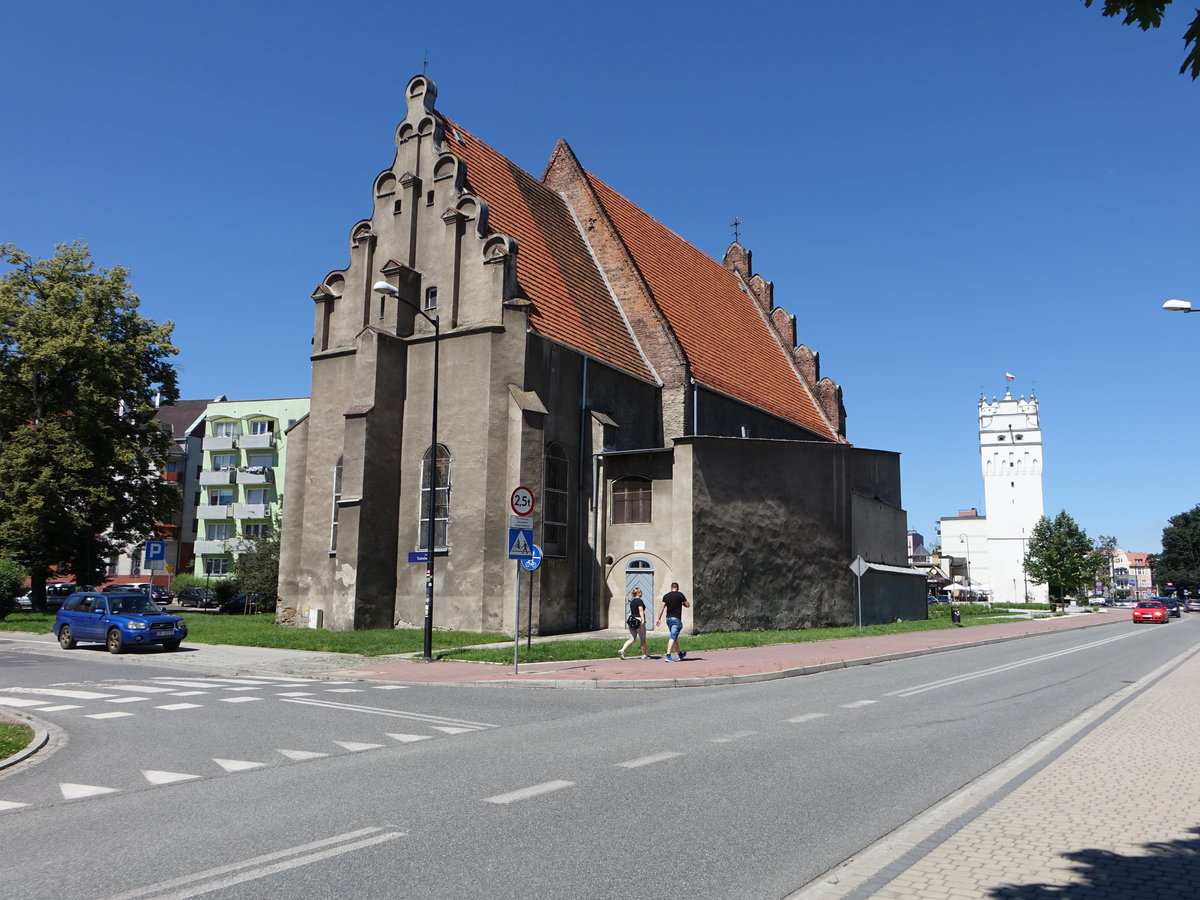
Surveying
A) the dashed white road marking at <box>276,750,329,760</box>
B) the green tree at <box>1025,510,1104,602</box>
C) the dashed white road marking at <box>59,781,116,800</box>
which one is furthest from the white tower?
the dashed white road marking at <box>59,781,116,800</box>

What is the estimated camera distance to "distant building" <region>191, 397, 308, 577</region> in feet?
228

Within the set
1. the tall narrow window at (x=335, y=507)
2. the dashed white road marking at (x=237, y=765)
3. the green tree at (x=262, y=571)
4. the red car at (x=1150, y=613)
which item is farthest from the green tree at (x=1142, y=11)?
the red car at (x=1150, y=613)

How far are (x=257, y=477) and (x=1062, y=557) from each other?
68.0 m

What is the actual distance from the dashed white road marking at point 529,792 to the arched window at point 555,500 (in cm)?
1985

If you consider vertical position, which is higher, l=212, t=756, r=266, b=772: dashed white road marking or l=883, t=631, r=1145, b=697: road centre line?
l=212, t=756, r=266, b=772: dashed white road marking

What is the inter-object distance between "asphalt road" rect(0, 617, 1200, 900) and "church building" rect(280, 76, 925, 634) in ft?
38.5

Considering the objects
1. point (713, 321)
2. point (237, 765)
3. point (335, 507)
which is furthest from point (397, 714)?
point (713, 321)

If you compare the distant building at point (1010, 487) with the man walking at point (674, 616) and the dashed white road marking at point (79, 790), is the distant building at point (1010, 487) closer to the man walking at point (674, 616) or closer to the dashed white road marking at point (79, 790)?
the man walking at point (674, 616)

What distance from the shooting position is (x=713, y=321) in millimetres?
40875

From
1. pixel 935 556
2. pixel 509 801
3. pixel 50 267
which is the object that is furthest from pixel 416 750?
pixel 935 556

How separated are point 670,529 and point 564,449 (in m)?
4.23

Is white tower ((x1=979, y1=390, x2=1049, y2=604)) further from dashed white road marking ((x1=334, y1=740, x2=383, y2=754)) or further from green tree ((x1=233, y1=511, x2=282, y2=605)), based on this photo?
dashed white road marking ((x1=334, y1=740, x2=383, y2=754))

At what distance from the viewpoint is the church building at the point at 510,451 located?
1062 inches

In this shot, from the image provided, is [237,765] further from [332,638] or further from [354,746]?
[332,638]
